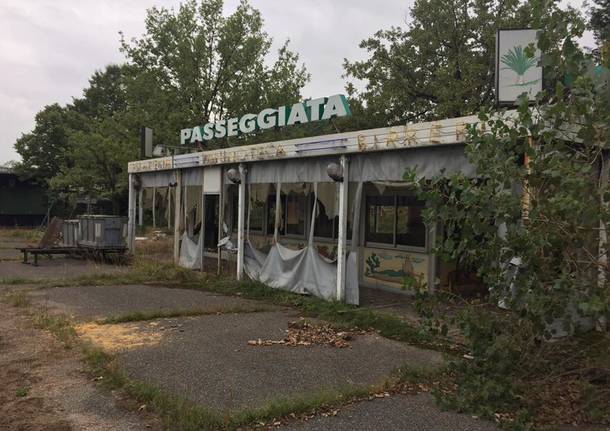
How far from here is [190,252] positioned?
542 inches

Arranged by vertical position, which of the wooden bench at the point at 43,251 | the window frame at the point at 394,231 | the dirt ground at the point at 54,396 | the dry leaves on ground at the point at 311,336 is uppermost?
the window frame at the point at 394,231

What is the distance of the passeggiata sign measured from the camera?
9852 mm

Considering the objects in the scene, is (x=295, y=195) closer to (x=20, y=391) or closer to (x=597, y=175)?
(x=20, y=391)

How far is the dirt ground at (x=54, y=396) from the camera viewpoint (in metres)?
4.32

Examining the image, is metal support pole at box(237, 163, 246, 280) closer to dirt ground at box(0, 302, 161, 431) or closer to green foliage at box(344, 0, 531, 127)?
dirt ground at box(0, 302, 161, 431)

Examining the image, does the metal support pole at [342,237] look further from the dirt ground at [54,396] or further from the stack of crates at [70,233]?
the stack of crates at [70,233]

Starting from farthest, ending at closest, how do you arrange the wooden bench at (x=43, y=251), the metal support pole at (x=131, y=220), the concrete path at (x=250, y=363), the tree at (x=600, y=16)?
the tree at (x=600, y=16) → the metal support pole at (x=131, y=220) → the wooden bench at (x=43, y=251) → the concrete path at (x=250, y=363)

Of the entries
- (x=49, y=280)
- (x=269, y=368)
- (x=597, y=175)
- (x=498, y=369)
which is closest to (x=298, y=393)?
(x=269, y=368)

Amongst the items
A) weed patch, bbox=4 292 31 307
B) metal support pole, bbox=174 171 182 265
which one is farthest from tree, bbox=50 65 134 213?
weed patch, bbox=4 292 31 307

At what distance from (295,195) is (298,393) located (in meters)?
9.14

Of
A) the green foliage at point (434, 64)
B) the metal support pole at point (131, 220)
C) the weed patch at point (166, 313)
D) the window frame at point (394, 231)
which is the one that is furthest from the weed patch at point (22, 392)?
the green foliage at point (434, 64)

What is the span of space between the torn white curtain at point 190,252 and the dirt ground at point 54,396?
22.0 ft

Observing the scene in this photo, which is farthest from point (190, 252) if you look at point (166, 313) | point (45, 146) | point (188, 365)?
point (45, 146)

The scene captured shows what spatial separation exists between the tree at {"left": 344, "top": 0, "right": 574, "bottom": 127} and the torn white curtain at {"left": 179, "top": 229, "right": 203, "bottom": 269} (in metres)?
11.7
